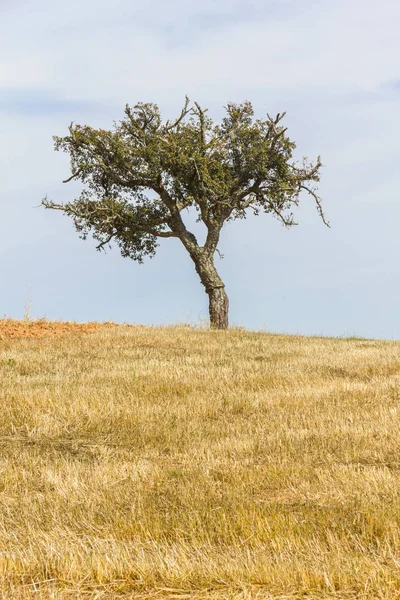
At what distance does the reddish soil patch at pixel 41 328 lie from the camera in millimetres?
23064

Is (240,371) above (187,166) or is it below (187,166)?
below

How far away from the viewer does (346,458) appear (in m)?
9.39

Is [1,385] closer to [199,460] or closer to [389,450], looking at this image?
[199,460]

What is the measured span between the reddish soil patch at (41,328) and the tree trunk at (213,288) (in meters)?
4.51

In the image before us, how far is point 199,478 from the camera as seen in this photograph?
331 inches

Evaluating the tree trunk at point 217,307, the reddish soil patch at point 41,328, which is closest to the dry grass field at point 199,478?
the reddish soil patch at point 41,328

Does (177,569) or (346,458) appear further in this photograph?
(346,458)

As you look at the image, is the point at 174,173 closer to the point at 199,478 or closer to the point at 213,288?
the point at 213,288

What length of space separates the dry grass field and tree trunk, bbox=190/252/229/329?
34.1ft

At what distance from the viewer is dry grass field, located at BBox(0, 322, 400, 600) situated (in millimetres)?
5410

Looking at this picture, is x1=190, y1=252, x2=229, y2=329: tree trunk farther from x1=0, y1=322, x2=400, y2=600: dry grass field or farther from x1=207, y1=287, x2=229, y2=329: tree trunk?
x1=0, y1=322, x2=400, y2=600: dry grass field

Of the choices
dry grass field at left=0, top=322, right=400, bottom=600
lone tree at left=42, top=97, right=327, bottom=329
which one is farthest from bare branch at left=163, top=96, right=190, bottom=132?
dry grass field at left=0, top=322, right=400, bottom=600

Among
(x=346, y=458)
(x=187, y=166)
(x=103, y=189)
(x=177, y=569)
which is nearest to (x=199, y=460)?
(x=346, y=458)

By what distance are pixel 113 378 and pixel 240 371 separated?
3.12m
